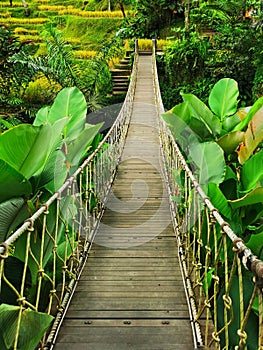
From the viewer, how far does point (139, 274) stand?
2.15 meters

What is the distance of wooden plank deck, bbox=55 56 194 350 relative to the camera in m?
1.60

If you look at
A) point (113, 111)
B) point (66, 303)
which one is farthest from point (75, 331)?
point (113, 111)

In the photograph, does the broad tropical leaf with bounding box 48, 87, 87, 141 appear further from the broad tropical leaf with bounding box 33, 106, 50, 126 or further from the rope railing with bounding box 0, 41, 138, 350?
the rope railing with bounding box 0, 41, 138, 350

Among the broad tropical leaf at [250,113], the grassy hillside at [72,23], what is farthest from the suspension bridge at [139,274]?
the grassy hillside at [72,23]

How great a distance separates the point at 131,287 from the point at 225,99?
1.47 m

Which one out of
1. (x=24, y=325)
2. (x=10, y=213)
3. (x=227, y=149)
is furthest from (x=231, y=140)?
(x=24, y=325)

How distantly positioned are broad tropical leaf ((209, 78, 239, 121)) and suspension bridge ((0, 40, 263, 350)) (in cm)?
59

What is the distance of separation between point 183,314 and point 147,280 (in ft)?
1.12

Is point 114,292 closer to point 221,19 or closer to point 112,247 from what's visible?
point 112,247

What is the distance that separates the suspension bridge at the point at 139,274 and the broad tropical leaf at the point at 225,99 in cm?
59

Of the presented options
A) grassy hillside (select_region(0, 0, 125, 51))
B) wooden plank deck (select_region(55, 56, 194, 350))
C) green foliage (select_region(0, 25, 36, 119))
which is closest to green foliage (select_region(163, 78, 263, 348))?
wooden plank deck (select_region(55, 56, 194, 350))

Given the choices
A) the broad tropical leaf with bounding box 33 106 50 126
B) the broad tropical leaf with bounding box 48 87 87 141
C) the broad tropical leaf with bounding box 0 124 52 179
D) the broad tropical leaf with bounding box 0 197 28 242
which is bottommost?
the broad tropical leaf with bounding box 0 197 28 242

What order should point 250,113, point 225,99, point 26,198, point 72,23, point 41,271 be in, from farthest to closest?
point 72,23 < point 225,99 < point 250,113 < point 26,198 < point 41,271

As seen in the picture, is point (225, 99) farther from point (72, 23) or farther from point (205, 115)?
point (72, 23)
